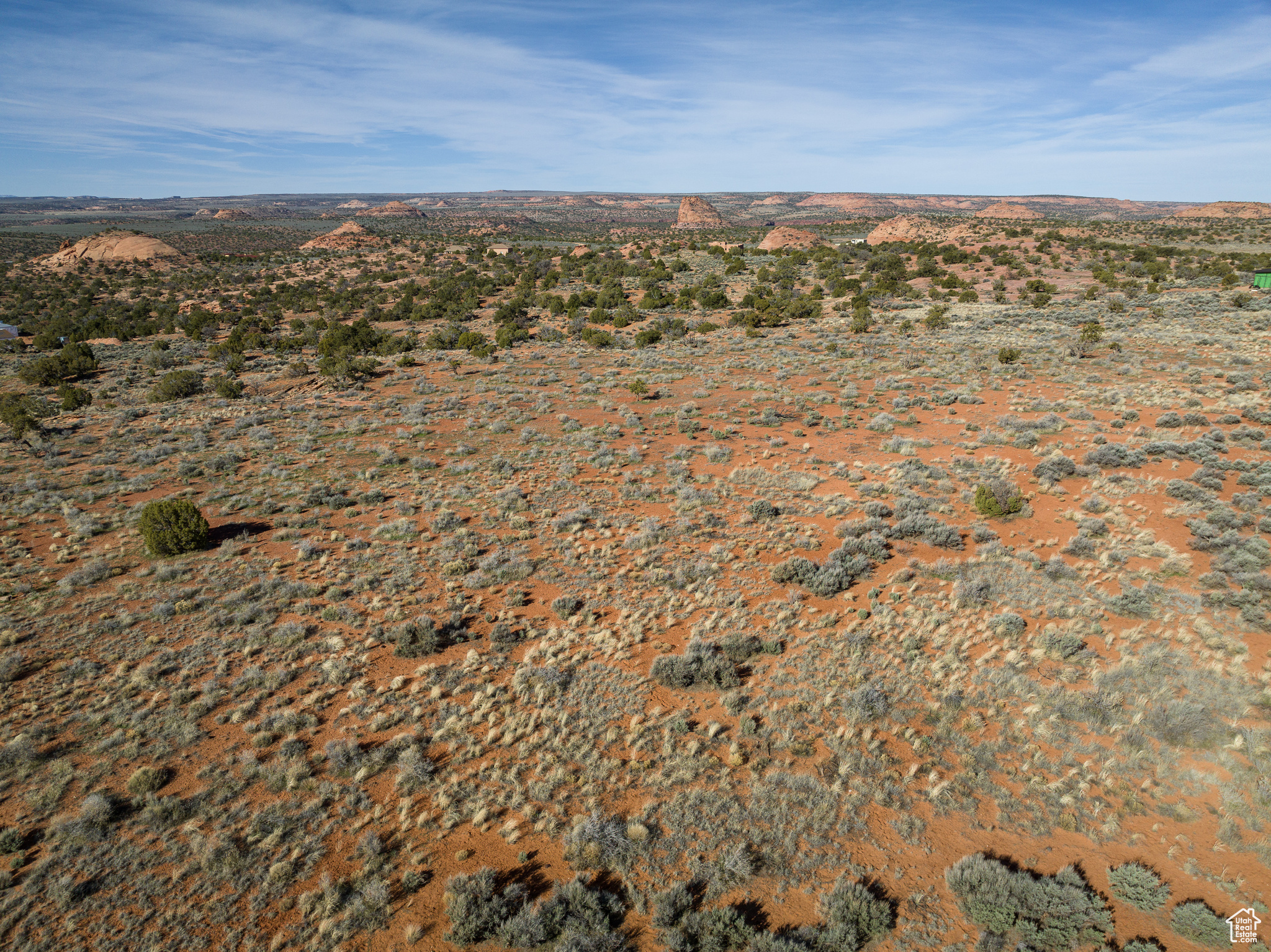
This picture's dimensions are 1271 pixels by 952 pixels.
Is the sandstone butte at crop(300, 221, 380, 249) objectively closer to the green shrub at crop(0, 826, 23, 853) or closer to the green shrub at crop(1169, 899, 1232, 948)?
the green shrub at crop(0, 826, 23, 853)

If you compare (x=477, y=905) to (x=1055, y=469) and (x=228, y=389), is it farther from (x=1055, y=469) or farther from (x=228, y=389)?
(x=228, y=389)

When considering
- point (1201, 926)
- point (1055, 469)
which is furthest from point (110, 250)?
point (1201, 926)

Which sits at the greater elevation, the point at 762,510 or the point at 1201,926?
the point at 762,510

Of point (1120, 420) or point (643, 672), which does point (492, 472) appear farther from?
point (1120, 420)

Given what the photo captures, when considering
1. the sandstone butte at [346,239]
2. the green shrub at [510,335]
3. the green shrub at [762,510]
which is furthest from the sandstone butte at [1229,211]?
the sandstone butte at [346,239]

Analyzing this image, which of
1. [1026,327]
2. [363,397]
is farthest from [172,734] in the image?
[1026,327]

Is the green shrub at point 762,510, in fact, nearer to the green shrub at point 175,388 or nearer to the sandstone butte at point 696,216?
the green shrub at point 175,388
